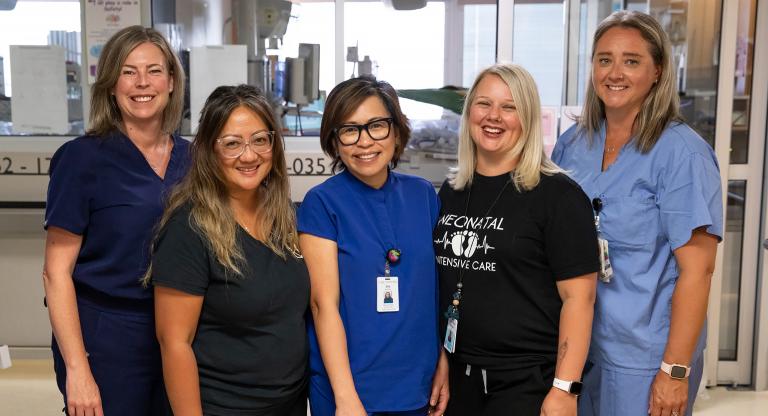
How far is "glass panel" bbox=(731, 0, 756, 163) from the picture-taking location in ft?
11.4

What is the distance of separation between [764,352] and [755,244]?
561 millimetres

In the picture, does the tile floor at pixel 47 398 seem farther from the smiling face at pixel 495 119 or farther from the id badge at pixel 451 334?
the smiling face at pixel 495 119

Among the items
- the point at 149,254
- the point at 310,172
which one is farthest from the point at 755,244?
the point at 149,254

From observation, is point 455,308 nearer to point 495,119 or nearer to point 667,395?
point 495,119

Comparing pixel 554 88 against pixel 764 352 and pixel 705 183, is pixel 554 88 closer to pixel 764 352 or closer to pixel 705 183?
pixel 764 352

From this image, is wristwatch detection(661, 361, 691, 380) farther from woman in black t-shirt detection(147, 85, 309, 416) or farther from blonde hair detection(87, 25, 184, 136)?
blonde hair detection(87, 25, 184, 136)

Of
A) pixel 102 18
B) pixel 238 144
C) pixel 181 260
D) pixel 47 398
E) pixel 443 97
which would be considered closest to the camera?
pixel 181 260

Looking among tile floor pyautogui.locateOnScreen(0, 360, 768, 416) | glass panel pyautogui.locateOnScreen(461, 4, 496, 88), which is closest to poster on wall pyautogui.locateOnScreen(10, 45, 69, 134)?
tile floor pyautogui.locateOnScreen(0, 360, 768, 416)

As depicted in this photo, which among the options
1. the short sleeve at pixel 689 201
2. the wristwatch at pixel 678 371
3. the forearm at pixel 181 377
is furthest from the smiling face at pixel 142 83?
the wristwatch at pixel 678 371

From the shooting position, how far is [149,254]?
1.71 meters

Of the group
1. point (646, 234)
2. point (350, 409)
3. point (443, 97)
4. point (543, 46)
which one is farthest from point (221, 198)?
point (543, 46)

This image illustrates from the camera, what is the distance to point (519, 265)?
5.30ft

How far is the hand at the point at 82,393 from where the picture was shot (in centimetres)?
171

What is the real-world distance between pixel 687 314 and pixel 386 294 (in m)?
0.73
